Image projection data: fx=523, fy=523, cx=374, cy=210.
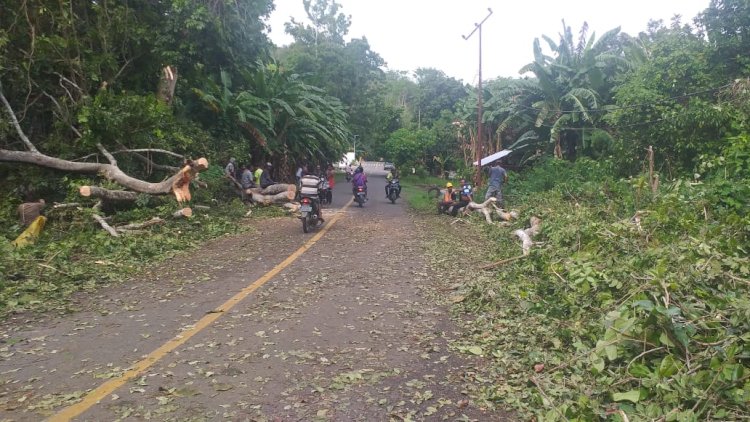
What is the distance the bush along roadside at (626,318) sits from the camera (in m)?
3.26

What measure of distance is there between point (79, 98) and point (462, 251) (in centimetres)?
1014

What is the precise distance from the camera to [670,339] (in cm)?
360

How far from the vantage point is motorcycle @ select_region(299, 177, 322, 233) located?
12.1 metres

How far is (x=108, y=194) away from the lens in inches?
448

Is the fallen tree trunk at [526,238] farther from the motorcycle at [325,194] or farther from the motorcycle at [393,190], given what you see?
the motorcycle at [393,190]

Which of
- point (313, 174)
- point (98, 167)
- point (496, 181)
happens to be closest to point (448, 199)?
point (496, 181)

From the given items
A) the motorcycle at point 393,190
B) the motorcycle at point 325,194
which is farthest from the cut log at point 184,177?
the motorcycle at point 393,190

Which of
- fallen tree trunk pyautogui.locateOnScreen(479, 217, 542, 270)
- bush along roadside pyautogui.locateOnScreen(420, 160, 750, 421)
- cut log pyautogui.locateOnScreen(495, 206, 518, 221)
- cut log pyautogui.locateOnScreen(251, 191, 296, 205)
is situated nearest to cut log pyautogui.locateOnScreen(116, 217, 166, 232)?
bush along roadside pyautogui.locateOnScreen(420, 160, 750, 421)

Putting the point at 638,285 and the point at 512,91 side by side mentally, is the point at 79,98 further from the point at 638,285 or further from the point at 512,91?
the point at 512,91

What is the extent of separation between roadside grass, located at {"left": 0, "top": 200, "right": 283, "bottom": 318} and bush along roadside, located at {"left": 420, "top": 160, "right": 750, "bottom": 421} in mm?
4970

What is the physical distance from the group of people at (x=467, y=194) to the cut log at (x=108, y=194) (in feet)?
30.7

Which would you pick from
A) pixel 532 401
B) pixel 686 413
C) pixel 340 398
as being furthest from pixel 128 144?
pixel 686 413

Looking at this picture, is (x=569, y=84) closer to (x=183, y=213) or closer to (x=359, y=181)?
(x=359, y=181)

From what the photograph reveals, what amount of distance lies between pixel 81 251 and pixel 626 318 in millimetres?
8654
